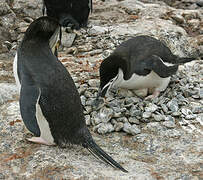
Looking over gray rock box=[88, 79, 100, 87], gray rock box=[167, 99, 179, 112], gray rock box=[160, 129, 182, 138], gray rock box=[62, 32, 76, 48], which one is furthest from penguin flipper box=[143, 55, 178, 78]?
gray rock box=[62, 32, 76, 48]

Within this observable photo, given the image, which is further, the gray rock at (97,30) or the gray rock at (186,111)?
the gray rock at (97,30)

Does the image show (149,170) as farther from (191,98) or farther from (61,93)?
(191,98)

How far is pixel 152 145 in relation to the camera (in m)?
2.89

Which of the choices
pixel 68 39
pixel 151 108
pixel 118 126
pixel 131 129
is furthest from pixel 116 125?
pixel 68 39

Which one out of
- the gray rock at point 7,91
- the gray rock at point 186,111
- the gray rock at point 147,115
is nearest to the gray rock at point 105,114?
the gray rock at point 147,115

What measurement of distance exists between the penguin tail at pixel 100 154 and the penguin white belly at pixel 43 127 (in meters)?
0.27

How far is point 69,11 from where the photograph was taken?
18.3 ft

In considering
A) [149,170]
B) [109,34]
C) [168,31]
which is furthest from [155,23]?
[149,170]

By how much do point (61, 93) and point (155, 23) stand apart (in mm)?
3429

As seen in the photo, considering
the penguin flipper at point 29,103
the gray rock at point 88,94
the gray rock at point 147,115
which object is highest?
the penguin flipper at point 29,103

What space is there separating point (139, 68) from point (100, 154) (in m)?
1.24

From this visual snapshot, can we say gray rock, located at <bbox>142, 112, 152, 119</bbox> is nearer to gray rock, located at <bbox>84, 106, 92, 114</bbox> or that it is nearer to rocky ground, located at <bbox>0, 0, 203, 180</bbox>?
rocky ground, located at <bbox>0, 0, 203, 180</bbox>

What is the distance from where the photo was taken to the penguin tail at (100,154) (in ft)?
8.06

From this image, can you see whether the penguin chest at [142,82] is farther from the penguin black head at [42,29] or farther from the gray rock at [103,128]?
the penguin black head at [42,29]
